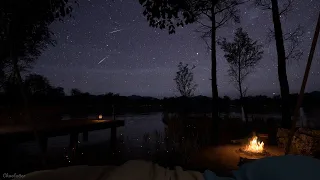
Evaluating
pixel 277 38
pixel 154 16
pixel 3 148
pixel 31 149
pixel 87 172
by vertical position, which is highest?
pixel 277 38

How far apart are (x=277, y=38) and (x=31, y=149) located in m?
13.3

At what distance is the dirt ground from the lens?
746cm

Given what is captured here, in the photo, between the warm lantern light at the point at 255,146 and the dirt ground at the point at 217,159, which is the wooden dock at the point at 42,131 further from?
the warm lantern light at the point at 255,146

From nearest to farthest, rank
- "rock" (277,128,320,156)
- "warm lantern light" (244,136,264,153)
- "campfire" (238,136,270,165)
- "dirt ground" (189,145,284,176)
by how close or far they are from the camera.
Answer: "dirt ground" (189,145,284,176)
"rock" (277,128,320,156)
"campfire" (238,136,270,165)
"warm lantern light" (244,136,264,153)

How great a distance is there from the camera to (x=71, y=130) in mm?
11375

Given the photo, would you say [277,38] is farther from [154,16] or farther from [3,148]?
[3,148]

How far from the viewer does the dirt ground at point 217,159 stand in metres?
7.46

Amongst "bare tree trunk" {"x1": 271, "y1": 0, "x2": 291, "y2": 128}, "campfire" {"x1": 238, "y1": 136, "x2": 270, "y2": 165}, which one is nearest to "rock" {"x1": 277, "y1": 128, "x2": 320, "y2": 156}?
"campfire" {"x1": 238, "y1": 136, "x2": 270, "y2": 165}

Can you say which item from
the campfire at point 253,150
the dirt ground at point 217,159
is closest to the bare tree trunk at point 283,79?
the dirt ground at point 217,159

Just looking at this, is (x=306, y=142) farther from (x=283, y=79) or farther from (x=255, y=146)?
(x=283, y=79)

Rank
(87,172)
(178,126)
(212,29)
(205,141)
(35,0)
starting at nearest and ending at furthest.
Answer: (87,172) → (35,0) → (205,141) → (178,126) → (212,29)

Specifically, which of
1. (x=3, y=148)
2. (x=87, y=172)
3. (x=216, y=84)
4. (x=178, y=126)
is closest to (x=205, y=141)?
(x=178, y=126)

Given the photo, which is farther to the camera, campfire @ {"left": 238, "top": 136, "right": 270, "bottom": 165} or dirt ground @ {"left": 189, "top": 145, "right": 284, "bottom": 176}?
Result: campfire @ {"left": 238, "top": 136, "right": 270, "bottom": 165}

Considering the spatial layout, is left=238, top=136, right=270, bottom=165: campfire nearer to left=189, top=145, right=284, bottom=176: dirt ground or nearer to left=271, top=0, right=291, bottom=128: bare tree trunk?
left=189, top=145, right=284, bottom=176: dirt ground
